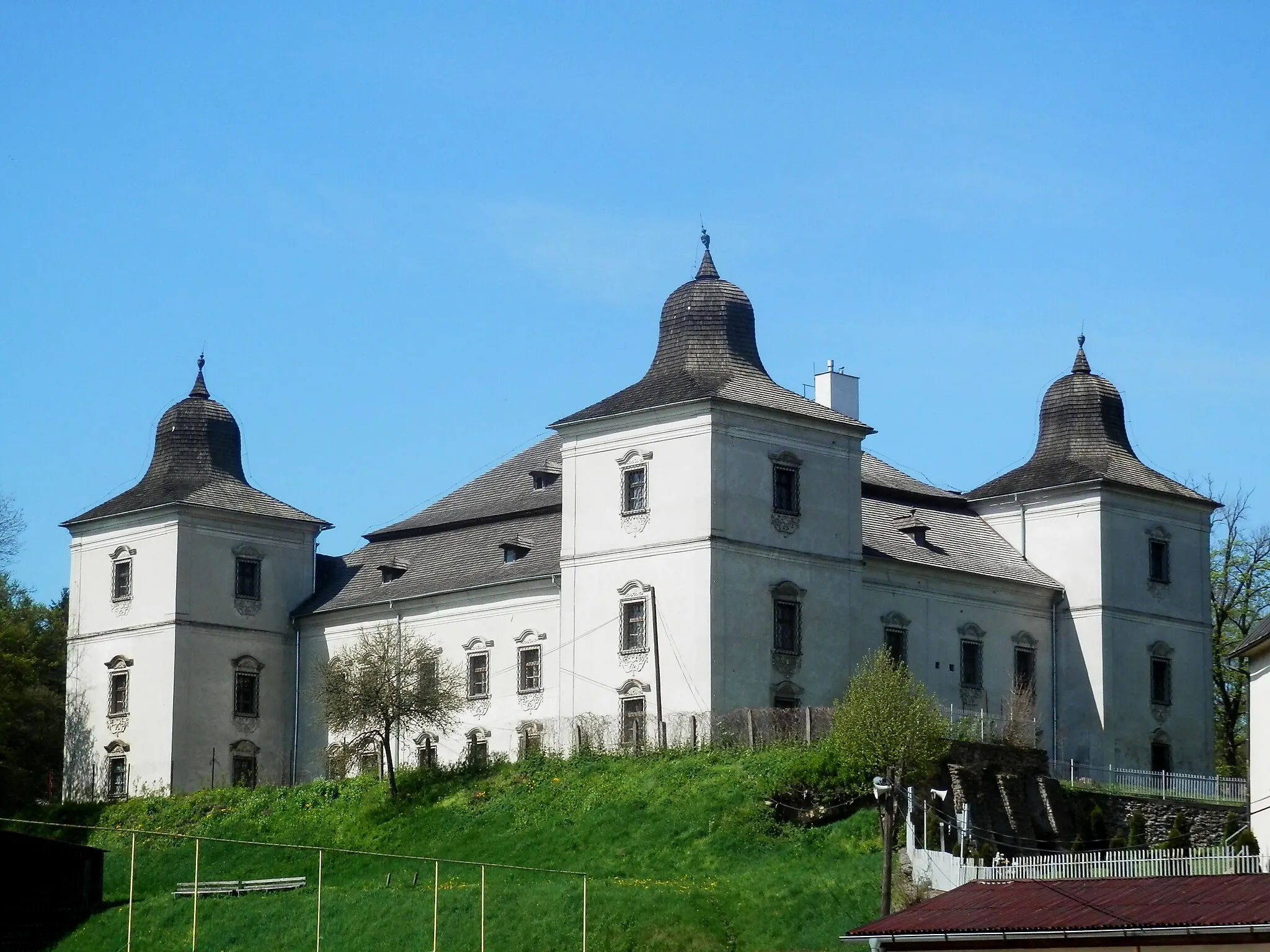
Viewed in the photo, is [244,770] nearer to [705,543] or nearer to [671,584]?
[671,584]

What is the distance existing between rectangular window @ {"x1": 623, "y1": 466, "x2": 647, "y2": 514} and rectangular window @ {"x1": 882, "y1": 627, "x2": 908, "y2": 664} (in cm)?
753

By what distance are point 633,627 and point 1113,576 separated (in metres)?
14.6

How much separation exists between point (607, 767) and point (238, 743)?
1534 centimetres

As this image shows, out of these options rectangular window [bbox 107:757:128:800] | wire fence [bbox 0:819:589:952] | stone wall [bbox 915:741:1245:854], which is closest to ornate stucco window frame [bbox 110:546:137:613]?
rectangular window [bbox 107:757:128:800]

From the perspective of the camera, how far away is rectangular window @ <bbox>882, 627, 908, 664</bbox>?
211 ft

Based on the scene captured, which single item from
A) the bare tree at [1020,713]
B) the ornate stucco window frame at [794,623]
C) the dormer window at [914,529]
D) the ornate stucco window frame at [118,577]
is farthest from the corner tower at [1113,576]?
the ornate stucco window frame at [118,577]

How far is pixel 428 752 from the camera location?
218 feet

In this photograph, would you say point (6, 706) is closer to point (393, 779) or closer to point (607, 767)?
point (393, 779)

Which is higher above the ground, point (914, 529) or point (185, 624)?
point (914, 529)

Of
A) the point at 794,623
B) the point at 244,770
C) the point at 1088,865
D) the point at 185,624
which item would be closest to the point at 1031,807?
the point at 794,623

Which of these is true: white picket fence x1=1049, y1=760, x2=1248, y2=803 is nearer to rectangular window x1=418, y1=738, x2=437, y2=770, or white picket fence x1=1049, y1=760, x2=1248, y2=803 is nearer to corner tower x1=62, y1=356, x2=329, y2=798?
rectangular window x1=418, y1=738, x2=437, y2=770

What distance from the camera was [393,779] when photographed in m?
61.5

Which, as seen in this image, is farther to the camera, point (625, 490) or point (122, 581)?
point (122, 581)

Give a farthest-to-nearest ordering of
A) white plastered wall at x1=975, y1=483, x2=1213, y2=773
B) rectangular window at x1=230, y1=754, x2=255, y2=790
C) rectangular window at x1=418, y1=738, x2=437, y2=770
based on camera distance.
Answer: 1. rectangular window at x1=230, y1=754, x2=255, y2=790
2. white plastered wall at x1=975, y1=483, x2=1213, y2=773
3. rectangular window at x1=418, y1=738, x2=437, y2=770
